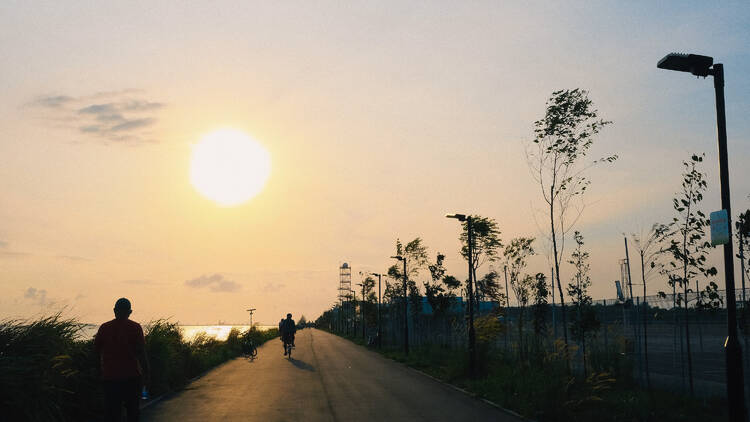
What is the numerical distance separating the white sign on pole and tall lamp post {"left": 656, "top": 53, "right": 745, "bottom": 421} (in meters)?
0.04

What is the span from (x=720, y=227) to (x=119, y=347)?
30.9 ft

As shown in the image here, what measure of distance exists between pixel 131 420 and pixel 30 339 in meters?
2.57

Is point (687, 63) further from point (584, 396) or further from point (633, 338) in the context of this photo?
point (633, 338)

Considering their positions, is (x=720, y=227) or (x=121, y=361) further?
(x=720, y=227)

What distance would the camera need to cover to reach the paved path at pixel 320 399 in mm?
13914

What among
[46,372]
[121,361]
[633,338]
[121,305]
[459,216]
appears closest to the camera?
[121,361]

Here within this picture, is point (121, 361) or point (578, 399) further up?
point (121, 361)

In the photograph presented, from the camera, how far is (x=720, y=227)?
10133 mm

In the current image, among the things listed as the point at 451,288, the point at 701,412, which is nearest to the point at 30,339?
the point at 701,412

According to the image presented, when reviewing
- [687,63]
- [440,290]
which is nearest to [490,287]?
[440,290]

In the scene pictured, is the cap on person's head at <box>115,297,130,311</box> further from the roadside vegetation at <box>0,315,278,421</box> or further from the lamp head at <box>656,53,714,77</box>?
the lamp head at <box>656,53,714,77</box>

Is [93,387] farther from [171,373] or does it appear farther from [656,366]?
[656,366]

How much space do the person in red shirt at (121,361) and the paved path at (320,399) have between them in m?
4.08

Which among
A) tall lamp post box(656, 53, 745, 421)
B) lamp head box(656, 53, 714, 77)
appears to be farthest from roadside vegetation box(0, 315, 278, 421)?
lamp head box(656, 53, 714, 77)
